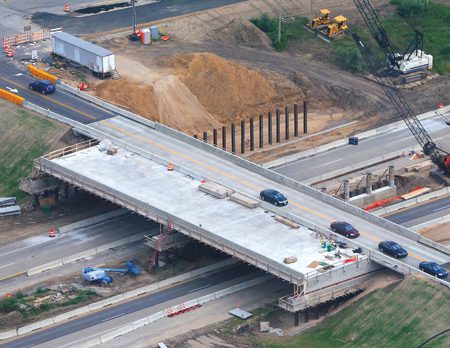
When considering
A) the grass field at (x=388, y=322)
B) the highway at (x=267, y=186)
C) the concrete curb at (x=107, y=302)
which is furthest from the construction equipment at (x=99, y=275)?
the grass field at (x=388, y=322)

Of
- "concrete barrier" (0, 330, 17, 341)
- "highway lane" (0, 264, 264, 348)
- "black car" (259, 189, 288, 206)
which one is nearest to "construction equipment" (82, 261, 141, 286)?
"highway lane" (0, 264, 264, 348)

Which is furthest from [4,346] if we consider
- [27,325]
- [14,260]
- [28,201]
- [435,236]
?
[435,236]

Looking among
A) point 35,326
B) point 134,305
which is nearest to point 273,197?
point 134,305

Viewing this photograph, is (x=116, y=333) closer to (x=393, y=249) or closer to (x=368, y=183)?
(x=393, y=249)

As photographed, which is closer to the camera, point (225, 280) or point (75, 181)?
point (225, 280)

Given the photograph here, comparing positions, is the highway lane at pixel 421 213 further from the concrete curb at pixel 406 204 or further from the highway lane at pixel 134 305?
the highway lane at pixel 134 305

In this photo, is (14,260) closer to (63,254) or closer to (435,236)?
(63,254)
